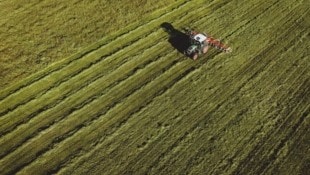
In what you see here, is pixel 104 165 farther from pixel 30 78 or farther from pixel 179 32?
pixel 179 32

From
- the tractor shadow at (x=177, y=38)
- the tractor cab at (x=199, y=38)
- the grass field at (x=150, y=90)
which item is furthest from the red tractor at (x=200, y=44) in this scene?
the tractor shadow at (x=177, y=38)

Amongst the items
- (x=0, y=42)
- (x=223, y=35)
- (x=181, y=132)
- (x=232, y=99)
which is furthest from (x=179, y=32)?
(x=0, y=42)

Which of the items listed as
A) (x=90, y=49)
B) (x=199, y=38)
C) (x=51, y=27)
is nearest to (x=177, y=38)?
(x=199, y=38)

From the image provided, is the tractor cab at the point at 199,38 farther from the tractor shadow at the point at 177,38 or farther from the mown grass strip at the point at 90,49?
the mown grass strip at the point at 90,49

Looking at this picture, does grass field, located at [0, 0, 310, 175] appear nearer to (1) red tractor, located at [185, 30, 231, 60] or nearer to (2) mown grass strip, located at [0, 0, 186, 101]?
(2) mown grass strip, located at [0, 0, 186, 101]

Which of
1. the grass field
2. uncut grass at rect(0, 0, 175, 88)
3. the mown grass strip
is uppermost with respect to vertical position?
uncut grass at rect(0, 0, 175, 88)

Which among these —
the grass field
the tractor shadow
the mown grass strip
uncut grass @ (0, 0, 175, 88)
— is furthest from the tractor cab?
uncut grass @ (0, 0, 175, 88)
